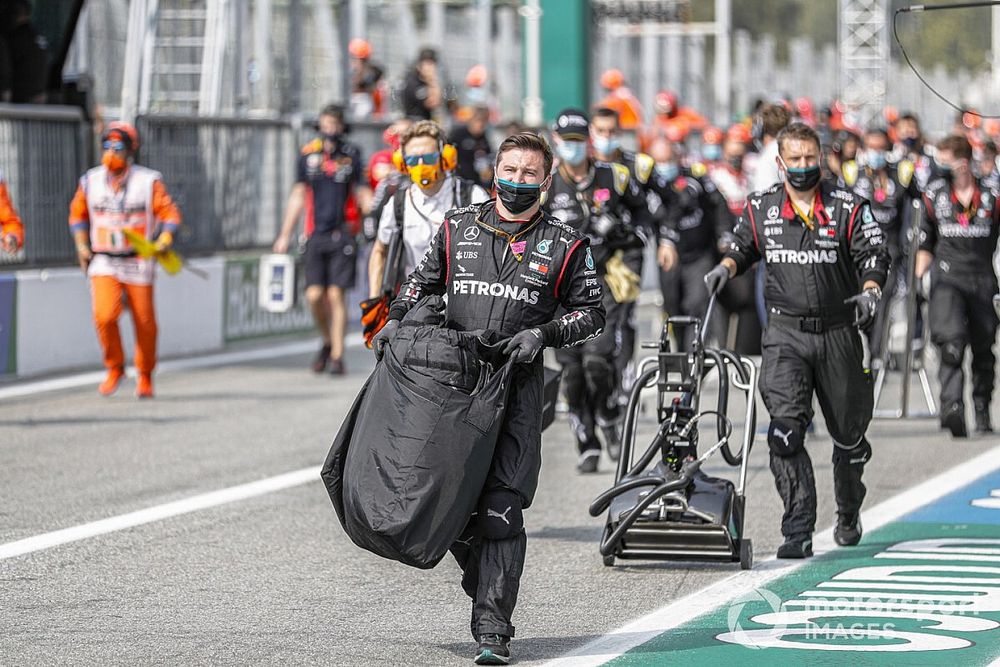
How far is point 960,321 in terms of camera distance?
1269 cm

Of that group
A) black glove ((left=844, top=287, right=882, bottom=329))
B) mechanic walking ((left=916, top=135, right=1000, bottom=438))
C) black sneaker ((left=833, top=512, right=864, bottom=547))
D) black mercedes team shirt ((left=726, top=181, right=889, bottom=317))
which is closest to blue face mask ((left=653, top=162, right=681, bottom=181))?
mechanic walking ((left=916, top=135, right=1000, bottom=438))

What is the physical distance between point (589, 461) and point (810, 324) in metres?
2.57

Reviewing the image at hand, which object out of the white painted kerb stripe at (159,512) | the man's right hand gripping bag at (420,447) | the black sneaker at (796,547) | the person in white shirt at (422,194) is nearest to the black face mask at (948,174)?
the person in white shirt at (422,194)

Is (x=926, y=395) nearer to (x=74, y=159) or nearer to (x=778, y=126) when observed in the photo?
(x=778, y=126)

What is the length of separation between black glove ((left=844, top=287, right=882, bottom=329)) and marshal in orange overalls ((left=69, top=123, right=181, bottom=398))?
22.6 feet

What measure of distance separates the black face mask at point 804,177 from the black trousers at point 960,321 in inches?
168

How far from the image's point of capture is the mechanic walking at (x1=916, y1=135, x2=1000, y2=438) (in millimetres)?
12633

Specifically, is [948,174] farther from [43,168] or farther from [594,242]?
[43,168]

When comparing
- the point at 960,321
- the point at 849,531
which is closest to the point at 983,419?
the point at 960,321

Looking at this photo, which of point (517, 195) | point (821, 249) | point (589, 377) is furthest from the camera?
point (589, 377)

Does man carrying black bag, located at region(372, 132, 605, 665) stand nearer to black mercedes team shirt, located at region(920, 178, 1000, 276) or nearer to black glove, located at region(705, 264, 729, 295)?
black glove, located at region(705, 264, 729, 295)

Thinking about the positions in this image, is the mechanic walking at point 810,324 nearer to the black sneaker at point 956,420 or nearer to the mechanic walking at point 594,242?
the mechanic walking at point 594,242

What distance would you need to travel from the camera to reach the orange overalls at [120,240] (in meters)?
14.2

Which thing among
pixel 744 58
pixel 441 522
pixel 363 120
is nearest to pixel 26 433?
pixel 441 522
